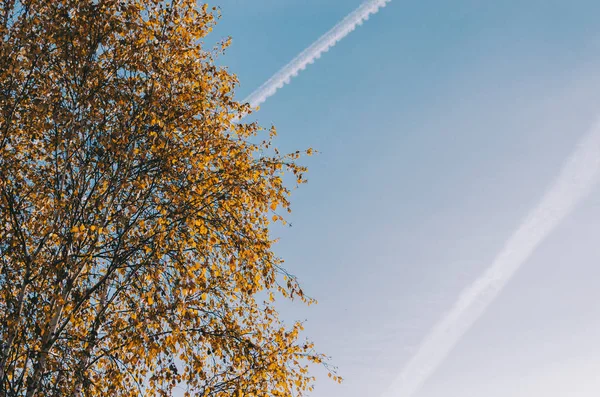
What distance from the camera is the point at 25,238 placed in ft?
38.7

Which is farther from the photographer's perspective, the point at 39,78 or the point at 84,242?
the point at 39,78

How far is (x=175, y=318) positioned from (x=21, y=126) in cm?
648

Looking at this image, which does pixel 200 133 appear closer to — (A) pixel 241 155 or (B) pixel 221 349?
(A) pixel 241 155

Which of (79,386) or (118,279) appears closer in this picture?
(79,386)

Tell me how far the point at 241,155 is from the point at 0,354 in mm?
6508

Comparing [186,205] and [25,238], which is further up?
[186,205]

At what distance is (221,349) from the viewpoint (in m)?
11.8

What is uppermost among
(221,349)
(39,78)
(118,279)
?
(39,78)

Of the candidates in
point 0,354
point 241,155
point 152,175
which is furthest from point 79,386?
point 241,155

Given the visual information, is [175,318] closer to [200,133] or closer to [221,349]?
[221,349]

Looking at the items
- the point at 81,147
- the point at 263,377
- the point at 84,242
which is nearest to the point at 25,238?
the point at 84,242

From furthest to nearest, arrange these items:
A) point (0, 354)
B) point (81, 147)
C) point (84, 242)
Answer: point (81, 147), point (84, 242), point (0, 354)

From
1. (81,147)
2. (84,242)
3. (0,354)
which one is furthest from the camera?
(81,147)

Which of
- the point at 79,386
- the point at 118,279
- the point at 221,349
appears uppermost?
the point at 118,279
